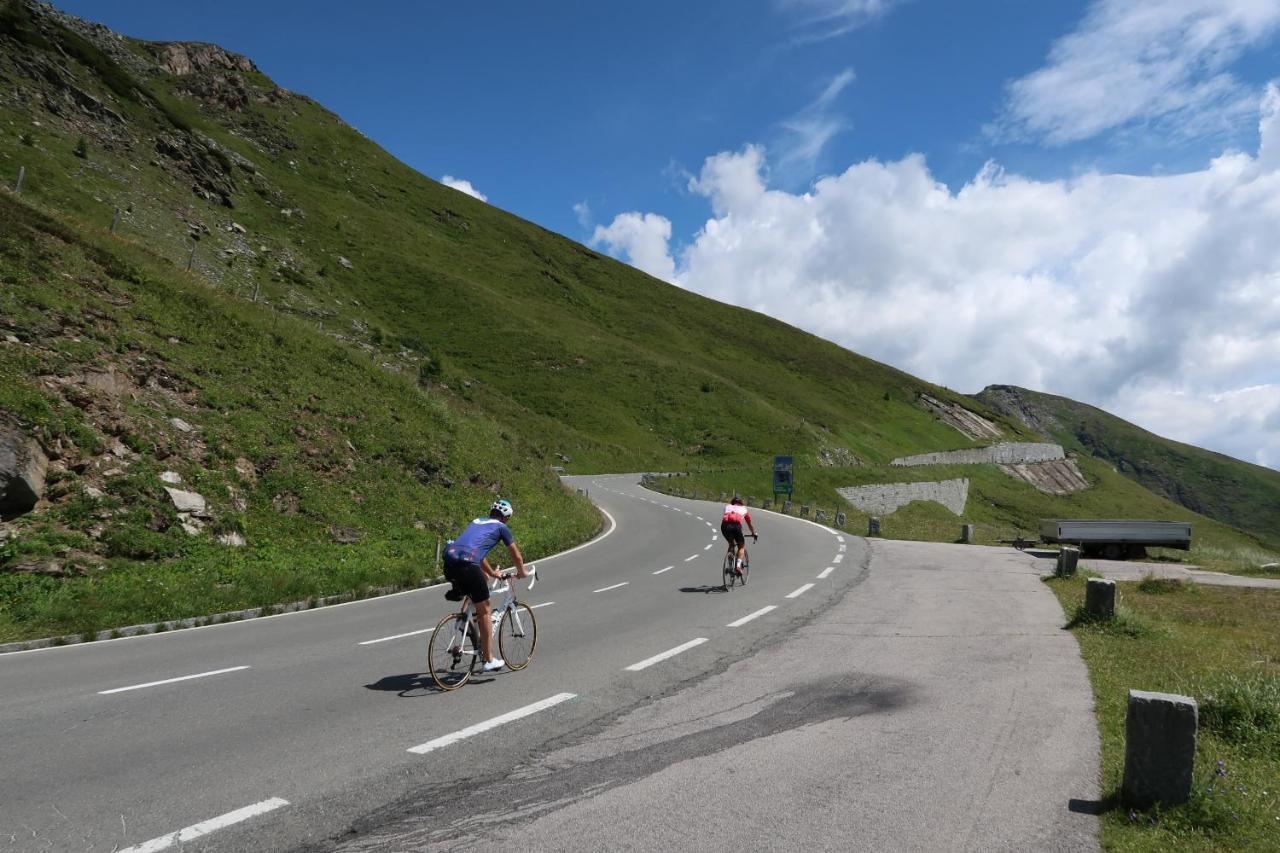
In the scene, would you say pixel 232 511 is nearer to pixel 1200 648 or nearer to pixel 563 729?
pixel 563 729

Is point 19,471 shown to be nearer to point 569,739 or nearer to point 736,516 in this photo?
point 569,739

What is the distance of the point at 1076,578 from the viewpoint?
1675 cm

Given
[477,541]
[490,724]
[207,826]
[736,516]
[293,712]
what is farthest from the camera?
[736,516]

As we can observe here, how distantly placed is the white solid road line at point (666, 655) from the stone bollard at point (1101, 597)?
20.5ft

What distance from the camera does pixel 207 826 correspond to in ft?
13.8

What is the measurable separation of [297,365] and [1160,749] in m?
24.2

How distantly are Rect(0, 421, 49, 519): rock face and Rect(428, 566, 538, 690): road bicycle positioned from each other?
9.64 metres

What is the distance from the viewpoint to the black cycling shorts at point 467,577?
7492mm

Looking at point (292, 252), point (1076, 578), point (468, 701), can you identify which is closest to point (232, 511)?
point (468, 701)

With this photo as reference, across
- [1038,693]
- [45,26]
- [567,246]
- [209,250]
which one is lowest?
[1038,693]

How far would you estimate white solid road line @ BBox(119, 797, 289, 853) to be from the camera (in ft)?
12.9

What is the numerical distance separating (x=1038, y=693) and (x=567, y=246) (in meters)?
126

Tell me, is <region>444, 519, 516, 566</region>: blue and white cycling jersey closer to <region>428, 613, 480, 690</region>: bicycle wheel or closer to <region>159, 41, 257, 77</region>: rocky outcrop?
<region>428, 613, 480, 690</region>: bicycle wheel

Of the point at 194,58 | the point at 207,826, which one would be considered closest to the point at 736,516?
the point at 207,826
